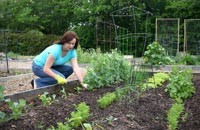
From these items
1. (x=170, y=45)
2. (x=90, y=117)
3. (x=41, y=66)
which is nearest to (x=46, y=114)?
(x=90, y=117)

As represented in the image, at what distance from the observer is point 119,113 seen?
357 cm

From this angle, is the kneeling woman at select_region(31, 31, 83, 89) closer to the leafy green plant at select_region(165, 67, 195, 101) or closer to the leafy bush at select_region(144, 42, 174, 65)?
the leafy green plant at select_region(165, 67, 195, 101)

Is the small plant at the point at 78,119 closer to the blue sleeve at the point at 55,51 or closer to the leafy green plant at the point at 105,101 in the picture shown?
the leafy green plant at the point at 105,101

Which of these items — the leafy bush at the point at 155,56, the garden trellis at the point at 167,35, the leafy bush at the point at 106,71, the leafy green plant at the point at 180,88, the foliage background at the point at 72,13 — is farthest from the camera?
the foliage background at the point at 72,13

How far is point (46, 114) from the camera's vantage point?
11.1 feet

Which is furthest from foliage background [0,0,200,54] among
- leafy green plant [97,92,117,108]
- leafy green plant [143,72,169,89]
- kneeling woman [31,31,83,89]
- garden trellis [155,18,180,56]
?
leafy green plant [97,92,117,108]

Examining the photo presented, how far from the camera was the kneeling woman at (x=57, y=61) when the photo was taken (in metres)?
4.68

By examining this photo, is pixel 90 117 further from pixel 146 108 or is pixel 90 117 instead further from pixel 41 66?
pixel 41 66

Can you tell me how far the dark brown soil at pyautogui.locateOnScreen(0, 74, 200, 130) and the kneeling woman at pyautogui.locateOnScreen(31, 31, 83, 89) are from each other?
53 centimetres

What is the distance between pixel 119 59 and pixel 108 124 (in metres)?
2.22

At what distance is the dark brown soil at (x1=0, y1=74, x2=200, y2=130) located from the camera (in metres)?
3.15

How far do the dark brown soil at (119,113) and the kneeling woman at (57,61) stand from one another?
1.75 feet

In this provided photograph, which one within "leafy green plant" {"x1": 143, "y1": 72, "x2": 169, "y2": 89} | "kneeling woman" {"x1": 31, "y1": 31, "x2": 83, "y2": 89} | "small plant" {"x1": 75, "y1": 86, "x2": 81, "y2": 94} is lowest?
"leafy green plant" {"x1": 143, "y1": 72, "x2": 169, "y2": 89}

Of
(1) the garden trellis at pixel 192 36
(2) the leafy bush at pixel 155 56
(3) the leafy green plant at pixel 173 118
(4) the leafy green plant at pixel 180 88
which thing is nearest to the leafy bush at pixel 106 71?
(4) the leafy green plant at pixel 180 88
